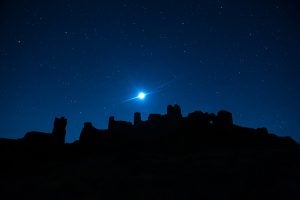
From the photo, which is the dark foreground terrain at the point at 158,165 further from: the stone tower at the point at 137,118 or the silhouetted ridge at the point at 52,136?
the stone tower at the point at 137,118

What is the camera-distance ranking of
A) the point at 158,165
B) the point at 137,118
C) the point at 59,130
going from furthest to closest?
the point at 137,118 < the point at 59,130 < the point at 158,165

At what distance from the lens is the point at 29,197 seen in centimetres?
3616

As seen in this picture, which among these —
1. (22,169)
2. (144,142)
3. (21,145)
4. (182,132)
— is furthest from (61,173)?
(182,132)

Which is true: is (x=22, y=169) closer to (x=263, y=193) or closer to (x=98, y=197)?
(x=98, y=197)

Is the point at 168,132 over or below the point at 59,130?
below

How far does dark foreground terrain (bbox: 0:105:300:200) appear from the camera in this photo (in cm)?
3547

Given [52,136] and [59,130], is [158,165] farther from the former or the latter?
[59,130]

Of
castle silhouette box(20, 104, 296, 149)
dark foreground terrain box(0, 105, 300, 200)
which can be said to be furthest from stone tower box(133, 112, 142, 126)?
dark foreground terrain box(0, 105, 300, 200)

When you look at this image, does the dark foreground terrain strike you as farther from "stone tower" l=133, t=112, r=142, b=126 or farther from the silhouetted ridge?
"stone tower" l=133, t=112, r=142, b=126

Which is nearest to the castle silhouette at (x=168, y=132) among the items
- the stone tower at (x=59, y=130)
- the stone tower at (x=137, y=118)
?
the stone tower at (x=59, y=130)

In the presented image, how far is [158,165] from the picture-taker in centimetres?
4616

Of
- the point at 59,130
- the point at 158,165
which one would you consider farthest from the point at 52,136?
the point at 158,165

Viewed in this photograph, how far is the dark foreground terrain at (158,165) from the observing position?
3547cm

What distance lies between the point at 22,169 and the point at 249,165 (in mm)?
41966
